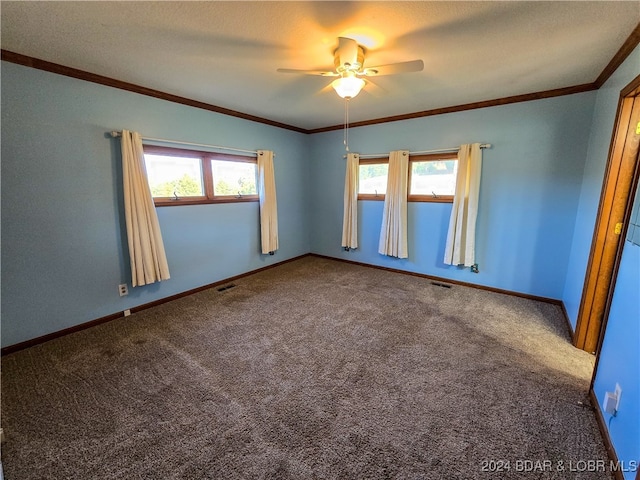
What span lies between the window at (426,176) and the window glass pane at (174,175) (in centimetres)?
256

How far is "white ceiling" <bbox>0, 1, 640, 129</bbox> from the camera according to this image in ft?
4.92

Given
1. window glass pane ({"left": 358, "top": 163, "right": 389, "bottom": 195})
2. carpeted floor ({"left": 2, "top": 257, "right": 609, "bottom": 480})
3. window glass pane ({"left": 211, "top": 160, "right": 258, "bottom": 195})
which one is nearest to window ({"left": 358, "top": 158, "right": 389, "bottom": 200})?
window glass pane ({"left": 358, "top": 163, "right": 389, "bottom": 195})

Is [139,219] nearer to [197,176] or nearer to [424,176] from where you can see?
[197,176]

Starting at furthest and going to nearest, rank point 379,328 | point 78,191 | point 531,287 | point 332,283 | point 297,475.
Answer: point 332,283
point 531,287
point 379,328
point 78,191
point 297,475

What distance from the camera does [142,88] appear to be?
2.69m

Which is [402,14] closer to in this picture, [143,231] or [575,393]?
[575,393]

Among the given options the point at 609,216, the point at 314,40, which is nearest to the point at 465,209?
the point at 609,216

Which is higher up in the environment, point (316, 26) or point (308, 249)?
point (316, 26)

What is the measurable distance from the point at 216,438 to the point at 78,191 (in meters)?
2.49

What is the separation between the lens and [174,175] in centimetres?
312

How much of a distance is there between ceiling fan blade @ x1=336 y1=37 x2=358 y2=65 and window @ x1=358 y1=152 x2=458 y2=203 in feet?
7.31

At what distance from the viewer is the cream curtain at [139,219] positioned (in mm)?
2588

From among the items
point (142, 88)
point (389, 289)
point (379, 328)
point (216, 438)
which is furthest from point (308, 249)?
point (216, 438)

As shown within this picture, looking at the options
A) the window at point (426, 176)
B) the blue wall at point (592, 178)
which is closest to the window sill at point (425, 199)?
the window at point (426, 176)
